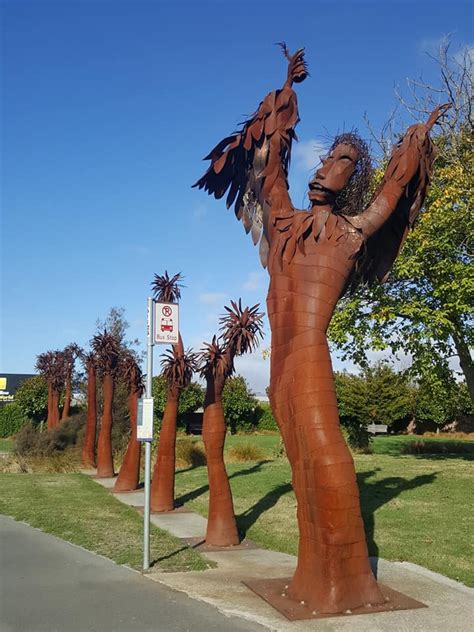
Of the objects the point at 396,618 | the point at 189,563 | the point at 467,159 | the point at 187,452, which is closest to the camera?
the point at 396,618

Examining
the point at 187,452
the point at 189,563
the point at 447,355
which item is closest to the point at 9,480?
the point at 187,452

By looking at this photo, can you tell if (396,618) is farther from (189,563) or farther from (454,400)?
(454,400)

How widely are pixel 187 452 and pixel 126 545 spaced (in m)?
13.4

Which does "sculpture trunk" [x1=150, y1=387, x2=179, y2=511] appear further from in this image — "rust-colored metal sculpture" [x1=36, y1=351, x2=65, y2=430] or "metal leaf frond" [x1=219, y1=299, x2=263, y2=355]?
"rust-colored metal sculpture" [x1=36, y1=351, x2=65, y2=430]

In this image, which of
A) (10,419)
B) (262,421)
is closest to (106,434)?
(10,419)

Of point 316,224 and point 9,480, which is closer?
point 316,224

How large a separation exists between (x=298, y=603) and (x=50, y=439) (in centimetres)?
2055

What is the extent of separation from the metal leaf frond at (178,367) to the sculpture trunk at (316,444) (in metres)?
5.78

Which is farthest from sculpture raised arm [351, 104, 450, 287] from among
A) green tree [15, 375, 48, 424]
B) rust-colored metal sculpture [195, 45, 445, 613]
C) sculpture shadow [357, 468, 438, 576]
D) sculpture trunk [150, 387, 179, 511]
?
green tree [15, 375, 48, 424]

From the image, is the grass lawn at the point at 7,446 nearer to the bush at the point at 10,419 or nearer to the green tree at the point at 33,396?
the green tree at the point at 33,396

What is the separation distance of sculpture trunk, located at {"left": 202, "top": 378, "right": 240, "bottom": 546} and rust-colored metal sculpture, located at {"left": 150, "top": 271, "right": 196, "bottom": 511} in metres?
2.31

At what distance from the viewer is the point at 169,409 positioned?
13836mm

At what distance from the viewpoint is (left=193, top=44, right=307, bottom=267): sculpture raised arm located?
7.78m

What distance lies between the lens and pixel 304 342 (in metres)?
6.85
